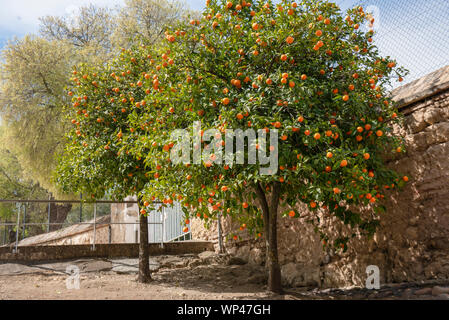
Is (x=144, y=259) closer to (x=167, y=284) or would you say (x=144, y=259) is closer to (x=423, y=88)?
(x=167, y=284)

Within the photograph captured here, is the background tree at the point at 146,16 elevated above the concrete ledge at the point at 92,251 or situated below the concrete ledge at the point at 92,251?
above

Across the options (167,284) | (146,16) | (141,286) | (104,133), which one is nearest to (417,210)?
(167,284)

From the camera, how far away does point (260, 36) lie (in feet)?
13.5

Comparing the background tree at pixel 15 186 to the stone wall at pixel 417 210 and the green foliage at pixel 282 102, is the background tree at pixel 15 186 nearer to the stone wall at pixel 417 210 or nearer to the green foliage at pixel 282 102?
the green foliage at pixel 282 102

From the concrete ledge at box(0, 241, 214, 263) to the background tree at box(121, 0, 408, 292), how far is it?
4252mm

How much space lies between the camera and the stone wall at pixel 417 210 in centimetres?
424

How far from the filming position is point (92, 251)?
26.0ft

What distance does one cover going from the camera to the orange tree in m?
5.66

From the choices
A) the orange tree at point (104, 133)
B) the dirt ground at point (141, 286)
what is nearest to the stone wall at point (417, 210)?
the dirt ground at point (141, 286)

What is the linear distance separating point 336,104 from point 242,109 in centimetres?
115

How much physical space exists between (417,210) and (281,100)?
2254mm

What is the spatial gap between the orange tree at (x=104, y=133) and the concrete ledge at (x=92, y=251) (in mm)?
2335
